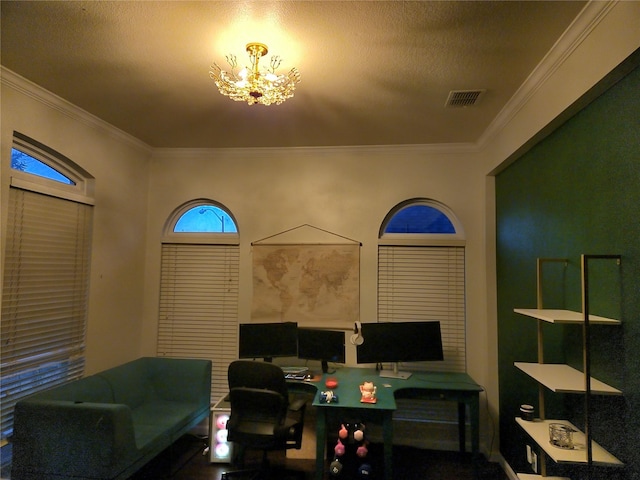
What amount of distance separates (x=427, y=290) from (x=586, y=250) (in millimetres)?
1796

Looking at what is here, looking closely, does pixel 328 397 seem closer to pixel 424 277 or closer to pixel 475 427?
pixel 475 427

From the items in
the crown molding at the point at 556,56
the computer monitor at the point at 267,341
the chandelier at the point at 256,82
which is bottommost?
the computer monitor at the point at 267,341

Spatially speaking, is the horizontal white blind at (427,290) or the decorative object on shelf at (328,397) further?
the horizontal white blind at (427,290)

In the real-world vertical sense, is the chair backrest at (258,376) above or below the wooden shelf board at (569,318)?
below

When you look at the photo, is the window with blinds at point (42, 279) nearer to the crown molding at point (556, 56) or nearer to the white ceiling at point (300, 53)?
the white ceiling at point (300, 53)

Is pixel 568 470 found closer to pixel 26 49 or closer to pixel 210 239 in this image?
pixel 210 239

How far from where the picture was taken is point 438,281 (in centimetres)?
355

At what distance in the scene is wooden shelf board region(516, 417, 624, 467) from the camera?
4.96 ft

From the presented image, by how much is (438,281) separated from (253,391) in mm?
2093

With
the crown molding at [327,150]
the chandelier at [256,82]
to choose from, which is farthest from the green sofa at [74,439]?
the crown molding at [327,150]

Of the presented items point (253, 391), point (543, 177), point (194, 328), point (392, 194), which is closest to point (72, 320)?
point (194, 328)

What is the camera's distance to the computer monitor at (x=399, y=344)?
3.19 metres

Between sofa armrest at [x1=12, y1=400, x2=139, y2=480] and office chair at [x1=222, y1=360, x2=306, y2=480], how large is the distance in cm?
74

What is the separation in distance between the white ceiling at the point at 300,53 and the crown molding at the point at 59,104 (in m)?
0.07
